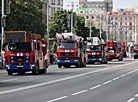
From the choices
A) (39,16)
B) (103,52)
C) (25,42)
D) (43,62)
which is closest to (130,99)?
(25,42)

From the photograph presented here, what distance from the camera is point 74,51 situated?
41.6 m

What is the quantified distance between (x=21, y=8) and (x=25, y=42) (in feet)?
116

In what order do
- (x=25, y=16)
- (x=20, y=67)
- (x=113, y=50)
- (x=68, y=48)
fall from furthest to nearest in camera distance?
(x=113, y=50) < (x=25, y=16) < (x=68, y=48) < (x=20, y=67)

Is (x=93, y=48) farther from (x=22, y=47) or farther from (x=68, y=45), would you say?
(x=22, y=47)

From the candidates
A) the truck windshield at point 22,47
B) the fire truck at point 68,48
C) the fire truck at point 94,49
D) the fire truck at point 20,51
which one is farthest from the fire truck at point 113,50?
the truck windshield at point 22,47

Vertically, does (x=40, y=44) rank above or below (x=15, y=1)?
below

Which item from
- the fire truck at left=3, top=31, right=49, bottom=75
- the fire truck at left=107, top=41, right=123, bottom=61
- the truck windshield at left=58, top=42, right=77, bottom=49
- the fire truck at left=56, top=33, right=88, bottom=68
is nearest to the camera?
the fire truck at left=3, top=31, right=49, bottom=75

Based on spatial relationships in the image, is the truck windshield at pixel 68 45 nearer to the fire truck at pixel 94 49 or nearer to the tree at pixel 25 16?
the fire truck at pixel 94 49

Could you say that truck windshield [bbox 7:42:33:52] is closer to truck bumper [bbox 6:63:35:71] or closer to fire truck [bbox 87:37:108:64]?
truck bumper [bbox 6:63:35:71]

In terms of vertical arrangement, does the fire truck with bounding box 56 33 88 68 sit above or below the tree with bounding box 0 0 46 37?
below

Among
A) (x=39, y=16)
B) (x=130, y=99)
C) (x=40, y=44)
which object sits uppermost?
(x=39, y=16)

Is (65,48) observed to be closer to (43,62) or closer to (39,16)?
(43,62)

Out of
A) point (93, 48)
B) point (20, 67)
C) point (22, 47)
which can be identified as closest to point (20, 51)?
point (22, 47)

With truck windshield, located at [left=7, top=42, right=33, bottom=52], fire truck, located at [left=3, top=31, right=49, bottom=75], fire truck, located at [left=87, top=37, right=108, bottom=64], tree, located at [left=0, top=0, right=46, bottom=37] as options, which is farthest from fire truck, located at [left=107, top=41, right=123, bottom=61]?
truck windshield, located at [left=7, top=42, right=33, bottom=52]
